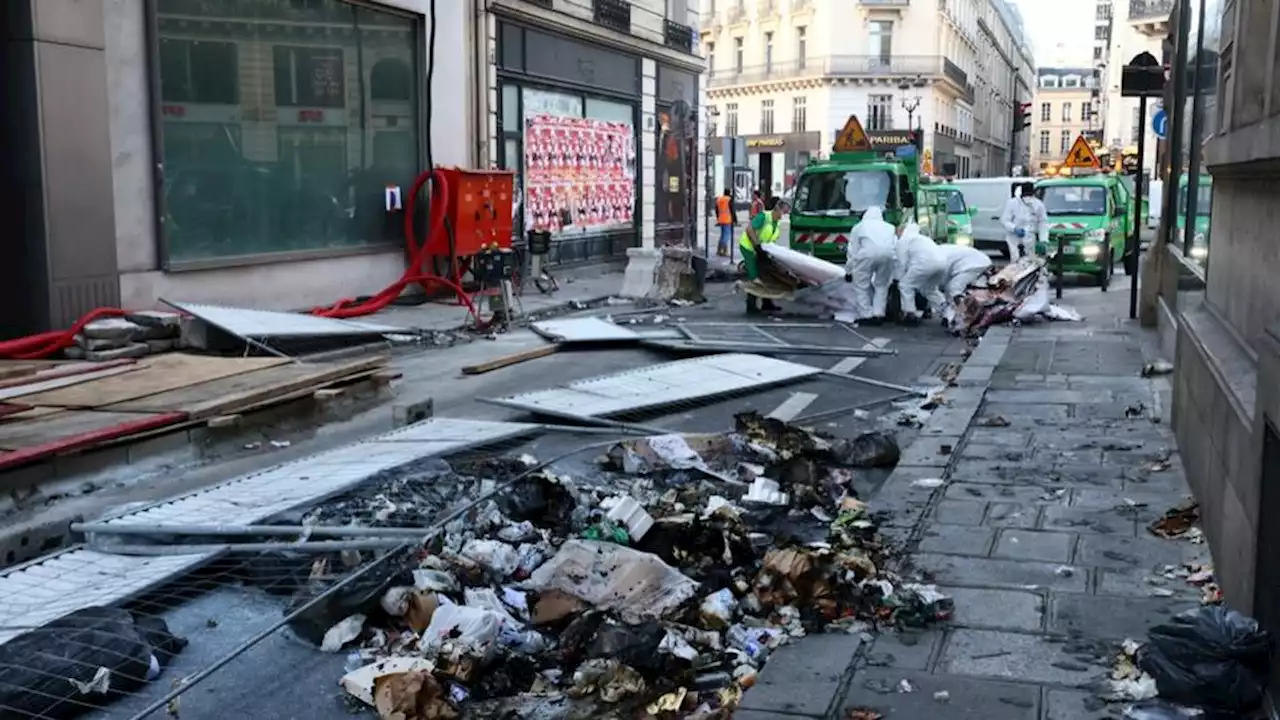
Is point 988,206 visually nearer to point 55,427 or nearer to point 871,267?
point 871,267

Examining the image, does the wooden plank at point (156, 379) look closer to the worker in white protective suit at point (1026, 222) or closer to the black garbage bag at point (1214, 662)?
the black garbage bag at point (1214, 662)

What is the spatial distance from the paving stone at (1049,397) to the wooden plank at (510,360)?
464 cm

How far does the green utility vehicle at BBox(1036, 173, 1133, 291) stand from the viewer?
21.0m

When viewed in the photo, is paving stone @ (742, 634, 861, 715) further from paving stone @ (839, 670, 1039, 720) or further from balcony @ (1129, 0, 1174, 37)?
balcony @ (1129, 0, 1174, 37)

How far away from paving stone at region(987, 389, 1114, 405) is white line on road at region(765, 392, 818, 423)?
4.77 ft

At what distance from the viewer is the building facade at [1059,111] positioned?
134m

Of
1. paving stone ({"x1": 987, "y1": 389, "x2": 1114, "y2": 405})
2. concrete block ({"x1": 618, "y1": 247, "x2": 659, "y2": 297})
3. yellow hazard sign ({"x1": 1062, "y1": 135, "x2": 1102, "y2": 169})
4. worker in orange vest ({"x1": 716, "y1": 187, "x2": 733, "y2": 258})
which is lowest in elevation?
paving stone ({"x1": 987, "y1": 389, "x2": 1114, "y2": 405})

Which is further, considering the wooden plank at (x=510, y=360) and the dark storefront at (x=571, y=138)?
the dark storefront at (x=571, y=138)

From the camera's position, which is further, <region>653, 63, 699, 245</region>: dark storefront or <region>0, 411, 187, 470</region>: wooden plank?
<region>653, 63, 699, 245</region>: dark storefront

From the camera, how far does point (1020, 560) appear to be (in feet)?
17.9

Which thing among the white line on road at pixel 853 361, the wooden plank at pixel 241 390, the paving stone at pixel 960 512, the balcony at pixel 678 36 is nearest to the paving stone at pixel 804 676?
the paving stone at pixel 960 512

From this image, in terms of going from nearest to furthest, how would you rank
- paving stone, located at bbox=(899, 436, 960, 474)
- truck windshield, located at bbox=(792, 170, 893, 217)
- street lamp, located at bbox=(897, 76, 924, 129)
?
paving stone, located at bbox=(899, 436, 960, 474)
truck windshield, located at bbox=(792, 170, 893, 217)
street lamp, located at bbox=(897, 76, 924, 129)

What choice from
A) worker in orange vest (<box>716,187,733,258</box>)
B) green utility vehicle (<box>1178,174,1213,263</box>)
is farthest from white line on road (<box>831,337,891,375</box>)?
worker in orange vest (<box>716,187,733,258</box>)

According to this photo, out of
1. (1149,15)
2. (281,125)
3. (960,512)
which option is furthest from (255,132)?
(1149,15)
